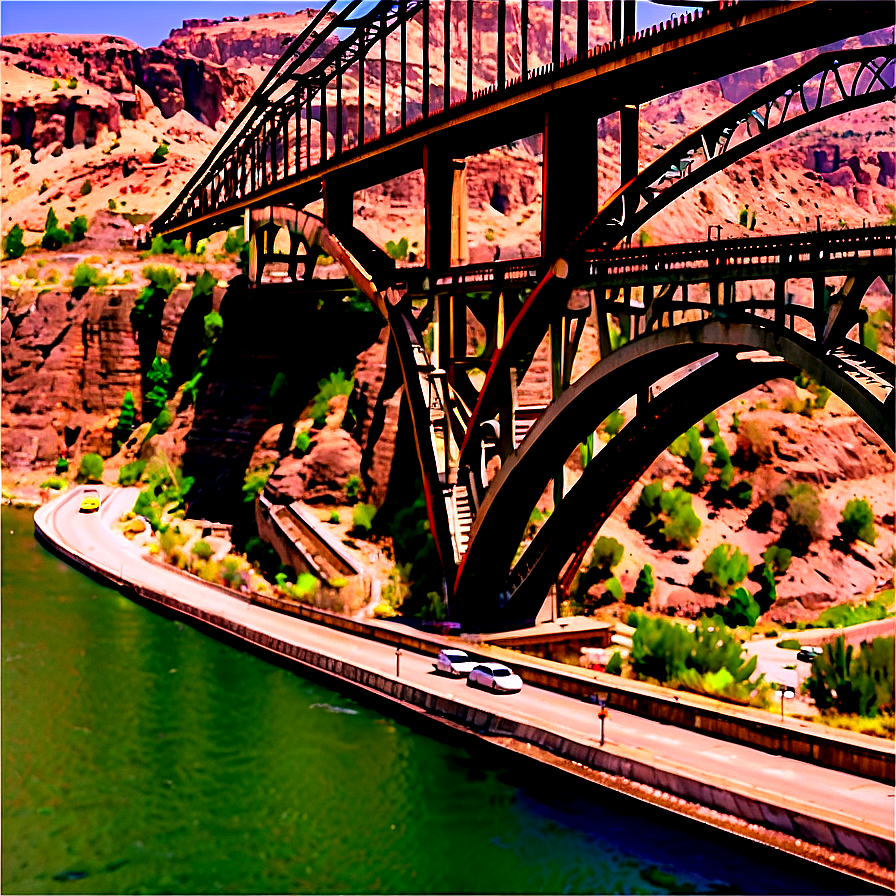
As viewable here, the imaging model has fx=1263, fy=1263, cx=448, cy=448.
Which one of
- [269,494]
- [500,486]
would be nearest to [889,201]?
[269,494]

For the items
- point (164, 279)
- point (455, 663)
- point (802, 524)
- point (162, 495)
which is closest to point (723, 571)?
point (802, 524)

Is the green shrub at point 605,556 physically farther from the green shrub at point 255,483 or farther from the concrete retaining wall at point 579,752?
the green shrub at point 255,483

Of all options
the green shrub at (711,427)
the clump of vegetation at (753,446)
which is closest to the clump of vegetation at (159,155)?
the green shrub at (711,427)

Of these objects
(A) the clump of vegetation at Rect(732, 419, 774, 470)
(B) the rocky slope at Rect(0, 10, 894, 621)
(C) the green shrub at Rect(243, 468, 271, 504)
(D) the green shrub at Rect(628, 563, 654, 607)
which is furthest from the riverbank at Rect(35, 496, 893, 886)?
(A) the clump of vegetation at Rect(732, 419, 774, 470)

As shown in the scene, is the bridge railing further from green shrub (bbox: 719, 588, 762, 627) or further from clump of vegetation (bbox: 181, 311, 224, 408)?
green shrub (bbox: 719, 588, 762, 627)

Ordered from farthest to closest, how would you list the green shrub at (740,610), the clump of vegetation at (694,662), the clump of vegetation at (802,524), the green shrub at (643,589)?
the clump of vegetation at (802,524) < the green shrub at (643,589) < the green shrub at (740,610) < the clump of vegetation at (694,662)

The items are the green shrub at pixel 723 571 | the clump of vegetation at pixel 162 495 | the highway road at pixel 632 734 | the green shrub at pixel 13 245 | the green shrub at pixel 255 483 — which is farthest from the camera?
the green shrub at pixel 13 245

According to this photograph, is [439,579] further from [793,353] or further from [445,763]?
[793,353]

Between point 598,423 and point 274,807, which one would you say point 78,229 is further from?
point 274,807
